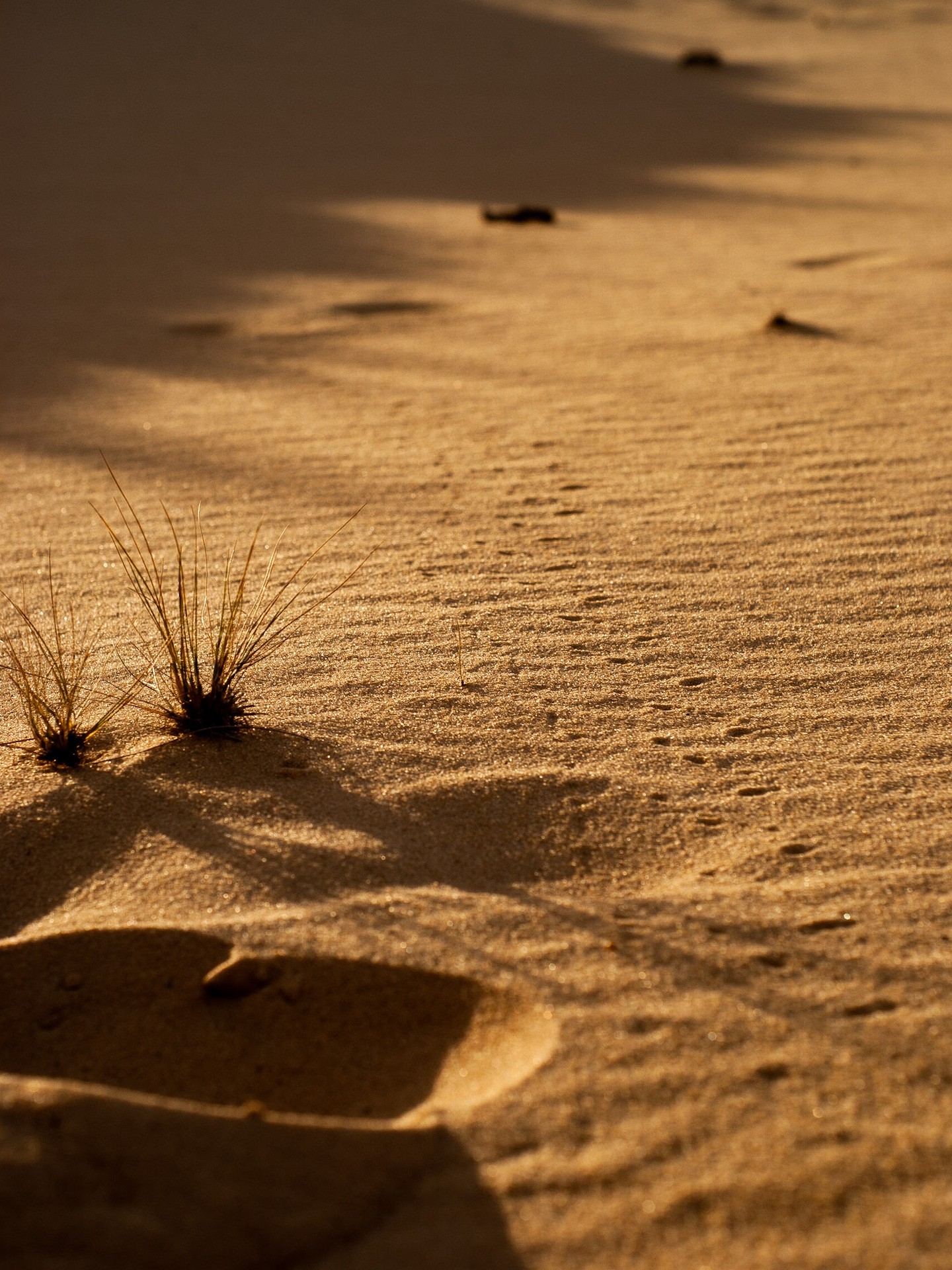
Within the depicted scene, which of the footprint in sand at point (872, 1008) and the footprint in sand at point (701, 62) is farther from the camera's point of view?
the footprint in sand at point (701, 62)

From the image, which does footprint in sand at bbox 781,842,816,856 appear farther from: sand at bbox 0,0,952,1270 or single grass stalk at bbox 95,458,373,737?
single grass stalk at bbox 95,458,373,737

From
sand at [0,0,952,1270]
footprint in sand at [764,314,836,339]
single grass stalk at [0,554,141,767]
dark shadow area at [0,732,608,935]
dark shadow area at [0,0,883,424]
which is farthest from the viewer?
dark shadow area at [0,0,883,424]

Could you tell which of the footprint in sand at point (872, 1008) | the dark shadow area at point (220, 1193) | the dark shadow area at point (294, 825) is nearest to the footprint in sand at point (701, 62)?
the dark shadow area at point (294, 825)

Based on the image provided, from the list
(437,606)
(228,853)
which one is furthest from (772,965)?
(437,606)

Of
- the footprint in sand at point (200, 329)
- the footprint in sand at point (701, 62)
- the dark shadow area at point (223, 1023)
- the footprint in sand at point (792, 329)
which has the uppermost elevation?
the footprint in sand at point (701, 62)

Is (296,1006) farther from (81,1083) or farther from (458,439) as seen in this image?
(458,439)

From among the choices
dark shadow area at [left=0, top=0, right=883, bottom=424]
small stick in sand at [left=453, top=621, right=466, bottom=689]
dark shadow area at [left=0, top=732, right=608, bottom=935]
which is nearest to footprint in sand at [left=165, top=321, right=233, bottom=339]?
dark shadow area at [left=0, top=0, right=883, bottom=424]

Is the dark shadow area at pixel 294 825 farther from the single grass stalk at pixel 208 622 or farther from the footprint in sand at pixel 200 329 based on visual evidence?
the footprint in sand at pixel 200 329
